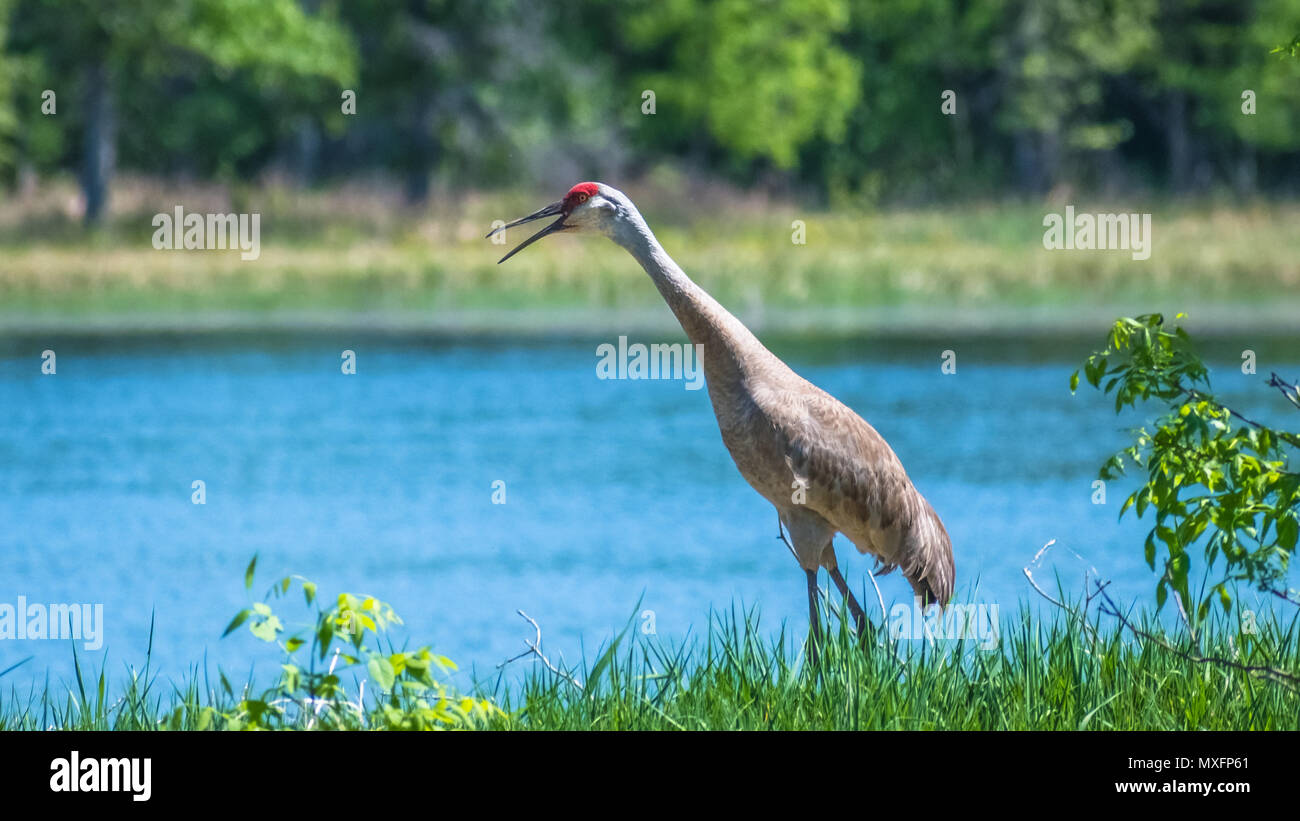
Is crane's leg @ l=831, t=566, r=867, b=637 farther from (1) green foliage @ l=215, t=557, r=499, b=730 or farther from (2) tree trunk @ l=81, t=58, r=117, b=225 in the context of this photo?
(2) tree trunk @ l=81, t=58, r=117, b=225

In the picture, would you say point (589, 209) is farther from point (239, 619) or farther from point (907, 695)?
point (239, 619)

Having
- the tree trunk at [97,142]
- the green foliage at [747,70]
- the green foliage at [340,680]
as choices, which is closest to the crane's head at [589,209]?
the green foliage at [340,680]

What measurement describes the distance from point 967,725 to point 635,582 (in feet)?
16.1

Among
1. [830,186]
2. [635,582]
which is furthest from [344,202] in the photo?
[635,582]

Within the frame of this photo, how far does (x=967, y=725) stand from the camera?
193 inches

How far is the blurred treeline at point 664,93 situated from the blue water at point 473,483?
1153 cm

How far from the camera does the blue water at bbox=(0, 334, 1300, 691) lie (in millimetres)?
9242

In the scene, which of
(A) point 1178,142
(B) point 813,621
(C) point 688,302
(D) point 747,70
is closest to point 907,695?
(B) point 813,621

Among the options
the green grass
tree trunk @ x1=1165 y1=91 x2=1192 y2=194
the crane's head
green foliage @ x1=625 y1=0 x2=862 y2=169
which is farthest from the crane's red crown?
tree trunk @ x1=1165 y1=91 x2=1192 y2=194

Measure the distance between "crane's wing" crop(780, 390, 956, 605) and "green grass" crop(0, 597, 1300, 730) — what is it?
1.51ft

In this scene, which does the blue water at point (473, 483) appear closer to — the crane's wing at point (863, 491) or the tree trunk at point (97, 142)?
the crane's wing at point (863, 491)

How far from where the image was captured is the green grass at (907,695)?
4.89 meters
